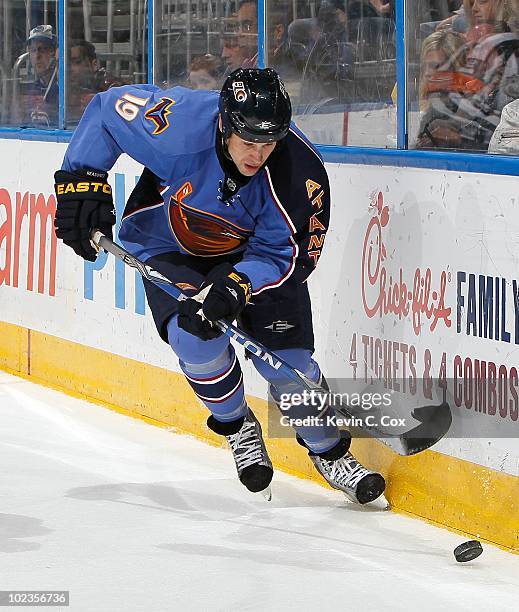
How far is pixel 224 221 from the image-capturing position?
3.94 meters

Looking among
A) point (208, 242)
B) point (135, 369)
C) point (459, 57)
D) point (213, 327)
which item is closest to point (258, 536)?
point (213, 327)

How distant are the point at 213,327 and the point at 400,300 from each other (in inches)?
21.9

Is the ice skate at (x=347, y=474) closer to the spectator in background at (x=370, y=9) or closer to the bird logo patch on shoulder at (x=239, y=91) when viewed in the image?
the bird logo patch on shoulder at (x=239, y=91)

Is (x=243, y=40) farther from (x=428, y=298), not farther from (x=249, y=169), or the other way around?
(x=428, y=298)

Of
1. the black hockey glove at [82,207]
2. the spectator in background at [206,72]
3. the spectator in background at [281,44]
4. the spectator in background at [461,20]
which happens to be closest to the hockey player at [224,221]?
the black hockey glove at [82,207]

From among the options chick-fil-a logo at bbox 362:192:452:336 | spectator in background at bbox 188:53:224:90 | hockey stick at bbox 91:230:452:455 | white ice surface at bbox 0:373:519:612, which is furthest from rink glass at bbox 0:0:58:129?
chick-fil-a logo at bbox 362:192:452:336

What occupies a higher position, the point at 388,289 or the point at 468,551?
the point at 388,289

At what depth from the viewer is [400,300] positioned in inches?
158

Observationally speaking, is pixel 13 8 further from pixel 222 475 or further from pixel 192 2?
pixel 222 475

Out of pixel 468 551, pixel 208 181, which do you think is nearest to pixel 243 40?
pixel 208 181

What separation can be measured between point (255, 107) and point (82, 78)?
2.44 m

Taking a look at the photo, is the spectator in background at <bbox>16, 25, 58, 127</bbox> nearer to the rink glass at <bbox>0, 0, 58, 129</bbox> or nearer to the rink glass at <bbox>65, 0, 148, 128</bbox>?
the rink glass at <bbox>0, 0, 58, 129</bbox>

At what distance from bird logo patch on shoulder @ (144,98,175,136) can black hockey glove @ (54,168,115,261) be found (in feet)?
0.67

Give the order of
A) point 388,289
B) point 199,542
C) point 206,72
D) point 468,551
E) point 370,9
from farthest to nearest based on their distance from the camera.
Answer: point 206,72
point 370,9
point 388,289
point 199,542
point 468,551
